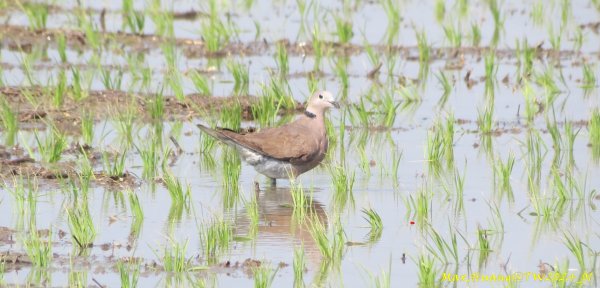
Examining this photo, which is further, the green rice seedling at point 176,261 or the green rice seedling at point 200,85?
the green rice seedling at point 200,85

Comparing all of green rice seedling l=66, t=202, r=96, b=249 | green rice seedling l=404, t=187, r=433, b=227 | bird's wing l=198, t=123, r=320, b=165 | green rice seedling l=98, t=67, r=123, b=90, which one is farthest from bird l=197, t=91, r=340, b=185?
green rice seedling l=98, t=67, r=123, b=90

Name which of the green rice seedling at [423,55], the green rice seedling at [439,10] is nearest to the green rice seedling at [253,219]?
the green rice seedling at [423,55]

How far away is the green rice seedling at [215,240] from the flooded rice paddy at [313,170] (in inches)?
0.7

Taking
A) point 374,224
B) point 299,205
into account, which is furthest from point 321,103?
point 374,224

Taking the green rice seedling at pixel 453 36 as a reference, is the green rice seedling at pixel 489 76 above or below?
below

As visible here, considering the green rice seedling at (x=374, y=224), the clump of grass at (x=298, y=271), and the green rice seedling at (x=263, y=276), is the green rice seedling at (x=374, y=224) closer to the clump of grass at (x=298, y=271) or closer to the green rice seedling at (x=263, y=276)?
the green rice seedling at (x=263, y=276)

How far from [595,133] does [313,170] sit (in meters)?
2.01

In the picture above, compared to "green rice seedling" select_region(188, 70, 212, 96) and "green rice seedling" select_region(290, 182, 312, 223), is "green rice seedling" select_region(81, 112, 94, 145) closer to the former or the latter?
"green rice seedling" select_region(188, 70, 212, 96)

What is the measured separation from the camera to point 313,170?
9.92 meters

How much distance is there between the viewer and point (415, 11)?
16969 millimetres

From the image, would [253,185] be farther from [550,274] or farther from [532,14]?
[532,14]

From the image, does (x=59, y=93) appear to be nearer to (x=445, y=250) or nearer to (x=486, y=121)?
(x=486, y=121)

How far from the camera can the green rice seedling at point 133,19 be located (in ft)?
47.4

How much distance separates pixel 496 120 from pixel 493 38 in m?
3.76
